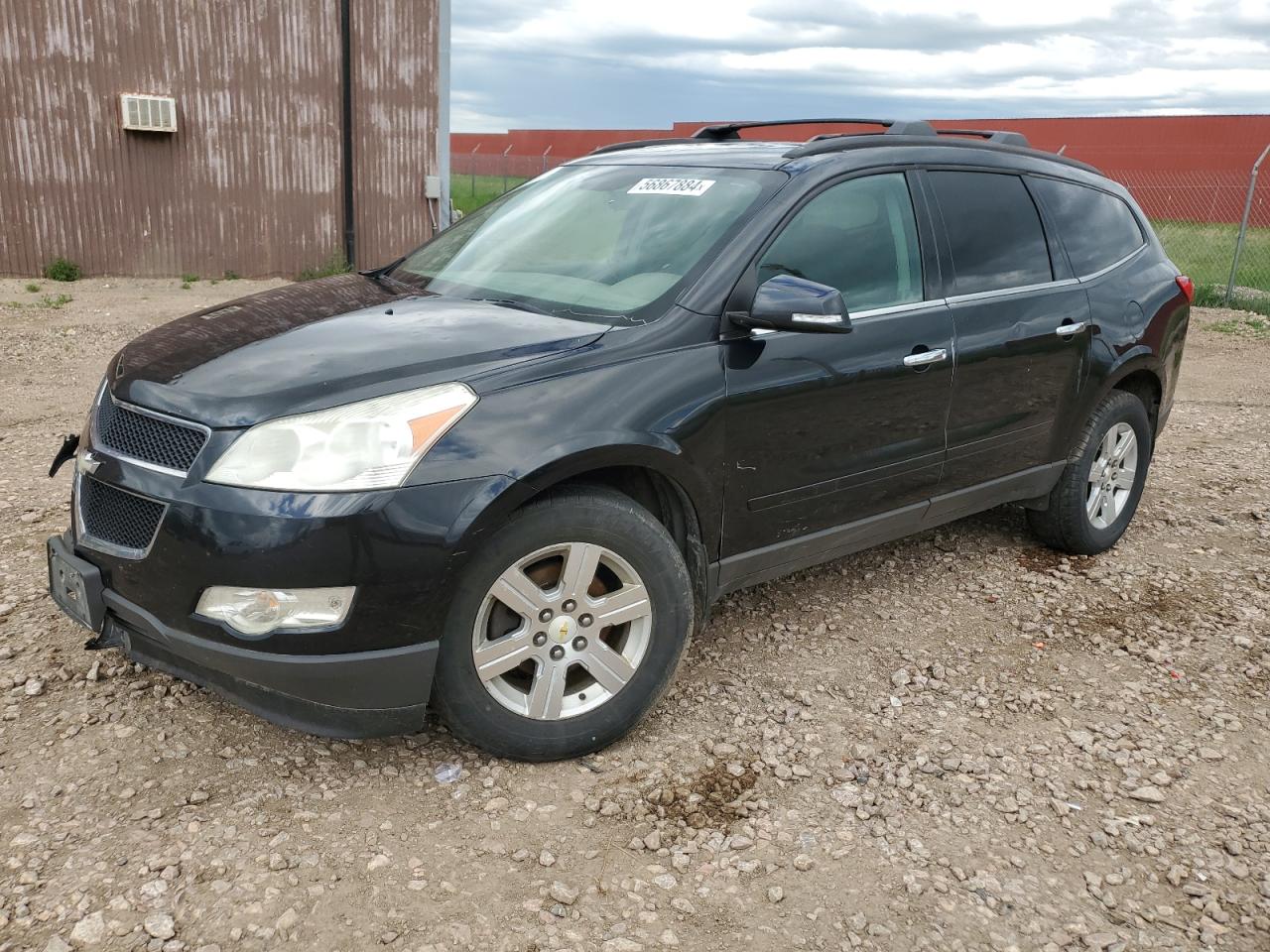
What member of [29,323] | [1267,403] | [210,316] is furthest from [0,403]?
[1267,403]

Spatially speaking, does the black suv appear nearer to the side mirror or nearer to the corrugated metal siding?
the side mirror

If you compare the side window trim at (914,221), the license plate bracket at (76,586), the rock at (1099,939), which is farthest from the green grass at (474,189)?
the rock at (1099,939)

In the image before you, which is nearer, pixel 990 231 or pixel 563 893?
pixel 563 893

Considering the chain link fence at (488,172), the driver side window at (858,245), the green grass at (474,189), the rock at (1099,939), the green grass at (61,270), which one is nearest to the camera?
the rock at (1099,939)

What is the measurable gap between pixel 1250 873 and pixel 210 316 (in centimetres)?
346

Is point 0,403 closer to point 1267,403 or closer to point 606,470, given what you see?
point 606,470

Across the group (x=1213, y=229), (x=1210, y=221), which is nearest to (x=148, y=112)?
(x=1213, y=229)

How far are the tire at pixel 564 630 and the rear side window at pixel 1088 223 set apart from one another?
8.33ft

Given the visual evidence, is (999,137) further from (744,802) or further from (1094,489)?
(744,802)

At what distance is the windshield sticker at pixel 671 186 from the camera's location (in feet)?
12.0

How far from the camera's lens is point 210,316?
3479mm

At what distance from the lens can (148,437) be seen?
2.80 m

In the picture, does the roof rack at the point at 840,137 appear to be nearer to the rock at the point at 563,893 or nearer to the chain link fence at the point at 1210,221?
the rock at the point at 563,893

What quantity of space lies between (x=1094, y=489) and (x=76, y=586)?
13.6 ft
